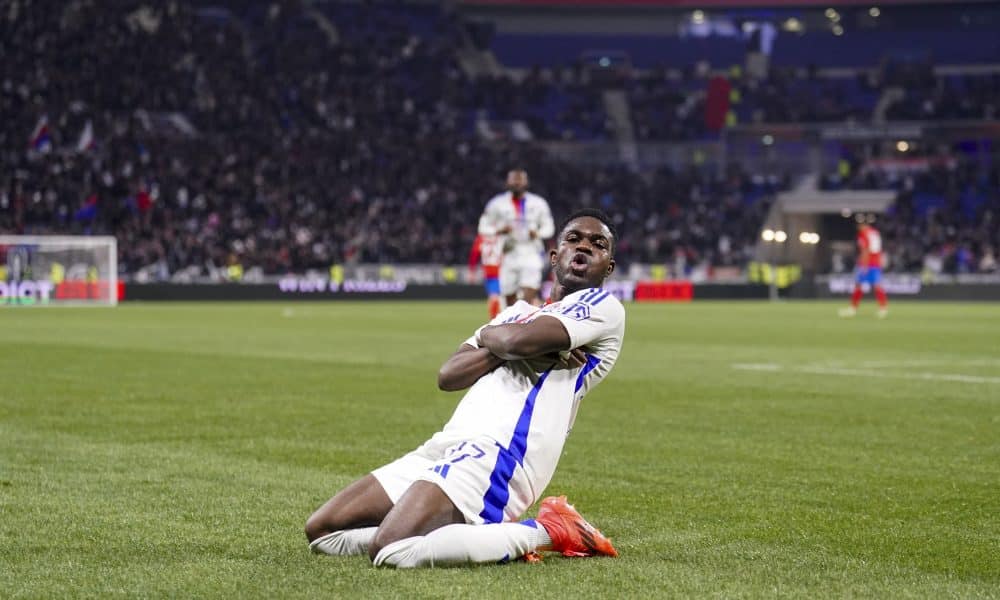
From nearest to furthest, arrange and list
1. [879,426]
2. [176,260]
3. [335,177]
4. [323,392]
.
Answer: [879,426]
[323,392]
[176,260]
[335,177]

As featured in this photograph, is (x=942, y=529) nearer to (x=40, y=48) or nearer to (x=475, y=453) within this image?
(x=475, y=453)

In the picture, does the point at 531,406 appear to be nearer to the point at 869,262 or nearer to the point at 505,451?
the point at 505,451

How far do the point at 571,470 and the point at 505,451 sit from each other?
2957mm

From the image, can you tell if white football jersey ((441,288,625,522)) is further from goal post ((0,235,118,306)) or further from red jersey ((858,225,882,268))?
goal post ((0,235,118,306))

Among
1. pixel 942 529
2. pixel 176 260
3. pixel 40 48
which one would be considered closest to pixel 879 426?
pixel 942 529

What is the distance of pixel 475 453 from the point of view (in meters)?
5.64

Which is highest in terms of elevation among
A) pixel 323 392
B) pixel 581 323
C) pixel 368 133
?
pixel 368 133

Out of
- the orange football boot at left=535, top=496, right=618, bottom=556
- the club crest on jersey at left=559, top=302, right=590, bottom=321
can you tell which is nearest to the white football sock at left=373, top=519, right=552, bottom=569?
the orange football boot at left=535, top=496, right=618, bottom=556

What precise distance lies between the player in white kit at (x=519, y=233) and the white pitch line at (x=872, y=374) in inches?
182

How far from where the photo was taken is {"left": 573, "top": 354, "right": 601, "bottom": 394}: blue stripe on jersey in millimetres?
5953

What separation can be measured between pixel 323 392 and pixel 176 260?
31701 mm

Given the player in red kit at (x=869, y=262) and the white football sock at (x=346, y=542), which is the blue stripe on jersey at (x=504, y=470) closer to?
the white football sock at (x=346, y=542)

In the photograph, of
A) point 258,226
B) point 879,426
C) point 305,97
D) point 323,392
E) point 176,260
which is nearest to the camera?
point 879,426

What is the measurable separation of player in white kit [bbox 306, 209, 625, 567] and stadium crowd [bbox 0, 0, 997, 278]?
127 feet
